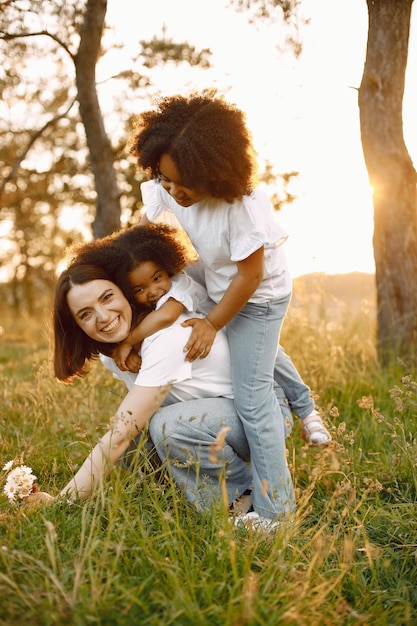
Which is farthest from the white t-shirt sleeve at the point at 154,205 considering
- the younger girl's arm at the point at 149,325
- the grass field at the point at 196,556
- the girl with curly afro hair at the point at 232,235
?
the grass field at the point at 196,556

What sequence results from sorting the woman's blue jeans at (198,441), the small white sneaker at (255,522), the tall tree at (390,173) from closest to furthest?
the small white sneaker at (255,522) < the woman's blue jeans at (198,441) < the tall tree at (390,173)

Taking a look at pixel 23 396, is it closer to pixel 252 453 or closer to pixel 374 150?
pixel 252 453

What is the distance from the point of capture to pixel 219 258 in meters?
2.80

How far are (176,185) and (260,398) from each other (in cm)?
99

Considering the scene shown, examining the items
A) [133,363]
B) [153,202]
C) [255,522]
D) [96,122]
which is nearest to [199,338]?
[133,363]

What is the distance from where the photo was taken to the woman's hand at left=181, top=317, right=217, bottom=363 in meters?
2.63

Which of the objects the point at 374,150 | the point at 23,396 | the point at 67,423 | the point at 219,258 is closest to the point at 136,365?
the point at 219,258

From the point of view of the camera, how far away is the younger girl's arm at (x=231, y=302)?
2666mm

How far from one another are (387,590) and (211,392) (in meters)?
1.08

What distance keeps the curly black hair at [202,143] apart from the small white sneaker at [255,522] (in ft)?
4.31

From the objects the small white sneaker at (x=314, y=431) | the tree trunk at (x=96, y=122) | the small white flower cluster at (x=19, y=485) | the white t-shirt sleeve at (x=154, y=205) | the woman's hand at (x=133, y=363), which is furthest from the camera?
the tree trunk at (x=96, y=122)

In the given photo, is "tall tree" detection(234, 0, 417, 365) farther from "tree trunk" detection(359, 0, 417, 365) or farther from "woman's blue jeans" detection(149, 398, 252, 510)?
"woman's blue jeans" detection(149, 398, 252, 510)

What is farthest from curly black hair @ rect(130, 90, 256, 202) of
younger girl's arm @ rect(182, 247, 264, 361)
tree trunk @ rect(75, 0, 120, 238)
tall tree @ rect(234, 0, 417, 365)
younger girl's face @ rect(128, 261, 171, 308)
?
tree trunk @ rect(75, 0, 120, 238)

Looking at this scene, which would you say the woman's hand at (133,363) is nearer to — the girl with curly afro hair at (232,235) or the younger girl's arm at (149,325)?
the younger girl's arm at (149,325)
